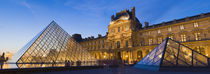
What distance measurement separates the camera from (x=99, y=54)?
139 ft

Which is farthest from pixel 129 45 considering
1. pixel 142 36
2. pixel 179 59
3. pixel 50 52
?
pixel 50 52

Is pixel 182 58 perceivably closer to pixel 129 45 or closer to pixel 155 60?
pixel 155 60

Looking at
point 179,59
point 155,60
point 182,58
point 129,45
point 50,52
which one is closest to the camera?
point 179,59

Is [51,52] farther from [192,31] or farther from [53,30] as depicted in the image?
[192,31]

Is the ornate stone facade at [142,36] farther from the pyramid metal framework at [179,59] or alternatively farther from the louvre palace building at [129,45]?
the pyramid metal framework at [179,59]

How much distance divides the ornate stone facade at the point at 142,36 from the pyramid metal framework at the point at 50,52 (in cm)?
1718

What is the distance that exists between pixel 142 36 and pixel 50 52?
79.3 ft

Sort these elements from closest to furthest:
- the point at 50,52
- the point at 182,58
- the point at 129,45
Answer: the point at 182,58 < the point at 50,52 < the point at 129,45

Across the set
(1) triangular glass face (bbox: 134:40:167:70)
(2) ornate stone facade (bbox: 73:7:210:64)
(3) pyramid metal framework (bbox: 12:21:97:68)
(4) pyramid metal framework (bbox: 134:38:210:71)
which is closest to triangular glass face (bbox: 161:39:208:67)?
(4) pyramid metal framework (bbox: 134:38:210:71)

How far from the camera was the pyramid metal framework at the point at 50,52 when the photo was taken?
1135 centimetres

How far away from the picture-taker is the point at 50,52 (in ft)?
43.9

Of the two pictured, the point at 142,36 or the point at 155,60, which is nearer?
the point at 155,60

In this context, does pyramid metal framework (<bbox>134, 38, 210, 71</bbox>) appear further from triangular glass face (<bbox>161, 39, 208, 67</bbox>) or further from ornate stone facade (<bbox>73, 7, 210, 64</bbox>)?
ornate stone facade (<bbox>73, 7, 210, 64</bbox>)

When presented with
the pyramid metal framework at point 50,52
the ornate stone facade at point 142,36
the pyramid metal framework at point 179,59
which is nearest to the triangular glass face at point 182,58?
the pyramid metal framework at point 179,59
